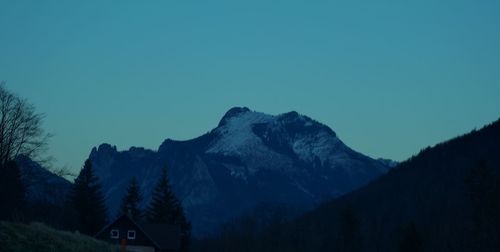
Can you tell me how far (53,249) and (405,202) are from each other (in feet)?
499

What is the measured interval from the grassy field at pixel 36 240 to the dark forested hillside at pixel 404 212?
71.8 metres

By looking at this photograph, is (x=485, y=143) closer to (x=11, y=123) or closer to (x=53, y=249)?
(x=11, y=123)

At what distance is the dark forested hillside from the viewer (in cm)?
12514

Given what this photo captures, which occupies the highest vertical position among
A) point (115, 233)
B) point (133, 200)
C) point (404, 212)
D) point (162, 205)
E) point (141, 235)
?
point (404, 212)

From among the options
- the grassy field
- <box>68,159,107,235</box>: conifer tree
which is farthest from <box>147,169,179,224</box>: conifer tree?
the grassy field

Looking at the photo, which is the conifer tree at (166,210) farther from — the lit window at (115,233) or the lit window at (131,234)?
the lit window at (131,234)

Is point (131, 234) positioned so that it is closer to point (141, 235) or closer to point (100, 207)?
point (141, 235)

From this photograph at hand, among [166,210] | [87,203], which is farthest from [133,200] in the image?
[87,203]

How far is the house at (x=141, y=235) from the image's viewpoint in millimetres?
77375

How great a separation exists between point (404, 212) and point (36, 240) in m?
146

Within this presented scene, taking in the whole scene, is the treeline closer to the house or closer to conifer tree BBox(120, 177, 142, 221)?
conifer tree BBox(120, 177, 142, 221)

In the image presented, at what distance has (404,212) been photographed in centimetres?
16562

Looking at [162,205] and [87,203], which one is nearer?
[87,203]

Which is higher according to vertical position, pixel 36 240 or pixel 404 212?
pixel 404 212
